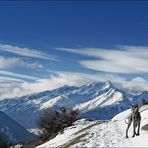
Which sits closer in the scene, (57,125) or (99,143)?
(99,143)

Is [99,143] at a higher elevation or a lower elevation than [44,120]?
lower

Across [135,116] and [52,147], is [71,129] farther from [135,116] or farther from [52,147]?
[135,116]

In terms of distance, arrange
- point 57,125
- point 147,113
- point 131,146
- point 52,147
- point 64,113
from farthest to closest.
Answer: point 64,113, point 57,125, point 147,113, point 52,147, point 131,146

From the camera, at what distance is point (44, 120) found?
372 feet

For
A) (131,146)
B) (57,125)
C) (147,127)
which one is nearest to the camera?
(131,146)

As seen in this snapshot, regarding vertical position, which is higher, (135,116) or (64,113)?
(64,113)

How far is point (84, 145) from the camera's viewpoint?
3875 centimetres

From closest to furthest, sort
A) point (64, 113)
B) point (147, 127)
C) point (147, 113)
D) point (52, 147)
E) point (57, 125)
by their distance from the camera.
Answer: point (147, 127) → point (52, 147) → point (147, 113) → point (57, 125) → point (64, 113)

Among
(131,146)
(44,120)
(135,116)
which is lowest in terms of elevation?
(131,146)

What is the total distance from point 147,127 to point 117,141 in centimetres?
1013

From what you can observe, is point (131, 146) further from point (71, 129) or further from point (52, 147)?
point (71, 129)

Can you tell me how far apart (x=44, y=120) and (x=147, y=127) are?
6758 centimetres

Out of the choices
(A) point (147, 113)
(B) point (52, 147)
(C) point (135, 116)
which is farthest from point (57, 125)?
(C) point (135, 116)

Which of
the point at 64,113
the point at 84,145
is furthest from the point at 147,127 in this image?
the point at 64,113
